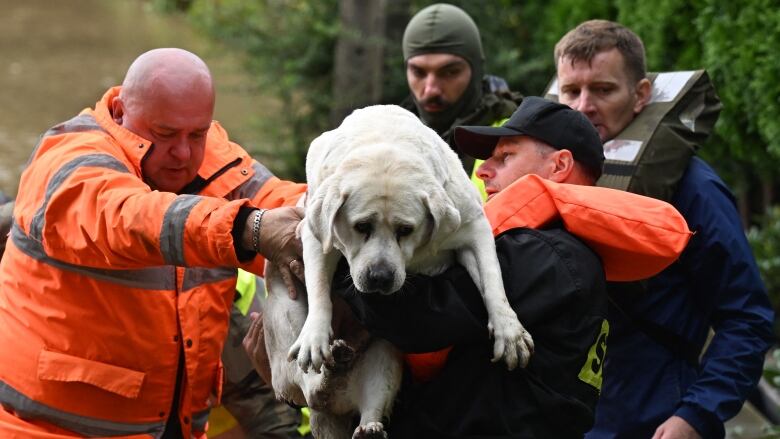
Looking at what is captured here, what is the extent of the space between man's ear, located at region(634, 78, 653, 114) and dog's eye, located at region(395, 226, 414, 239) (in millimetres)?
1820

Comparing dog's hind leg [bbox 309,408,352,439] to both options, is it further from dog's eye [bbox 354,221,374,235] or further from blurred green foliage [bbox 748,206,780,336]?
blurred green foliage [bbox 748,206,780,336]

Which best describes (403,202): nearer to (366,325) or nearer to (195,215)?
(366,325)

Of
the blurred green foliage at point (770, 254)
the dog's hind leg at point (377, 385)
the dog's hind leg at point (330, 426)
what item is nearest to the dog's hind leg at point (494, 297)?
the dog's hind leg at point (377, 385)

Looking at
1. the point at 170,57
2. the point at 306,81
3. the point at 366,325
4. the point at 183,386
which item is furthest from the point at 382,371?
the point at 306,81

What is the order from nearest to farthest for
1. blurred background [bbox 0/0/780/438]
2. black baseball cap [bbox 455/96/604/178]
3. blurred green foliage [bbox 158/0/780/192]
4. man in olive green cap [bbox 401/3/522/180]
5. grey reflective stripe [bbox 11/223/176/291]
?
black baseball cap [bbox 455/96/604/178], grey reflective stripe [bbox 11/223/176/291], man in olive green cap [bbox 401/3/522/180], blurred green foliage [bbox 158/0/780/192], blurred background [bbox 0/0/780/438]

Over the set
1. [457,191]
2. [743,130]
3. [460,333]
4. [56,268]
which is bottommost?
[743,130]

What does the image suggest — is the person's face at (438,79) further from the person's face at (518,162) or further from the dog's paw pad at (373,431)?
the dog's paw pad at (373,431)

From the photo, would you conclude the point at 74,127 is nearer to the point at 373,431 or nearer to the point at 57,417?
the point at 57,417

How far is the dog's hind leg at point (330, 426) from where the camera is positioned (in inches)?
154

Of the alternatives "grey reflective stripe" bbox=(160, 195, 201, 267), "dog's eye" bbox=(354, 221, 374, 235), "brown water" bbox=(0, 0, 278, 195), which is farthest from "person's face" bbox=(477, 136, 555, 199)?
"brown water" bbox=(0, 0, 278, 195)

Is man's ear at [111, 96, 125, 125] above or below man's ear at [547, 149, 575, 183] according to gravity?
below

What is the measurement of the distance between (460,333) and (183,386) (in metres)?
1.53

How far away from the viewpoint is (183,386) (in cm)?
449

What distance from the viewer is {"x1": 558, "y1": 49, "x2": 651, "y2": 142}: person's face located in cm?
477
